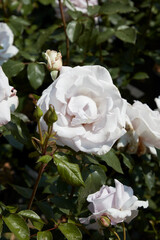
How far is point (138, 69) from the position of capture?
213 cm

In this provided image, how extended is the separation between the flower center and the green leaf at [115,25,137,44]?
639 millimetres

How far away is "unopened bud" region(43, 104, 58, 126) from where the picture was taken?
2.62 ft

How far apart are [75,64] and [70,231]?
87cm

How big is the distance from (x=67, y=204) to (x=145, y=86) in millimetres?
1277

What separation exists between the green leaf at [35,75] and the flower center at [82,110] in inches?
18.1

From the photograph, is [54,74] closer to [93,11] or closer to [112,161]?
[112,161]

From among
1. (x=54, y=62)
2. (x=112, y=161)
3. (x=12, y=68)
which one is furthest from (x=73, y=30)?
(x=112, y=161)

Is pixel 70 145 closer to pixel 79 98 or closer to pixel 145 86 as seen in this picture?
pixel 79 98

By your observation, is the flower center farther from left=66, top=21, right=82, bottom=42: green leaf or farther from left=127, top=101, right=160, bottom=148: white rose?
left=66, top=21, right=82, bottom=42: green leaf

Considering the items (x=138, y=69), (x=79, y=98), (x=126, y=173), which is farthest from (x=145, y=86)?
(x=79, y=98)

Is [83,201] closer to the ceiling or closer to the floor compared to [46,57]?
closer to the floor

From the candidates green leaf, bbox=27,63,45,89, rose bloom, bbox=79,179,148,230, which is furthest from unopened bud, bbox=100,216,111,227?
green leaf, bbox=27,63,45,89

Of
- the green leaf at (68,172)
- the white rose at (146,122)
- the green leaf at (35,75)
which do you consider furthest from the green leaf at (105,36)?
the green leaf at (68,172)

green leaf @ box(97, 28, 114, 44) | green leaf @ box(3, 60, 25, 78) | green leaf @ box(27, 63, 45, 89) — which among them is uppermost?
green leaf @ box(3, 60, 25, 78)
